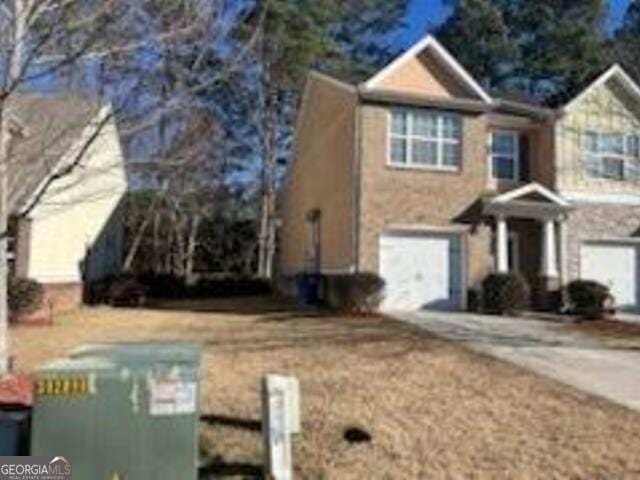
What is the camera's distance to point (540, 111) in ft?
105

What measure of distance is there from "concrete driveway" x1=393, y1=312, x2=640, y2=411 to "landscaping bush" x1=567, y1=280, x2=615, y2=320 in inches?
106

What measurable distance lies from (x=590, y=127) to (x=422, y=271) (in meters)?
7.57

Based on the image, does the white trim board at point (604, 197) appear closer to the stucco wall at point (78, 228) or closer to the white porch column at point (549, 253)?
the white porch column at point (549, 253)

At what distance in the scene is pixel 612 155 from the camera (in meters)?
32.8

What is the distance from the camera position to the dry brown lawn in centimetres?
1101

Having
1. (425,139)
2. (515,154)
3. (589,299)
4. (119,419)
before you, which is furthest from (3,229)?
(515,154)

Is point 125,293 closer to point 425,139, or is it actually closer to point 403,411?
point 425,139

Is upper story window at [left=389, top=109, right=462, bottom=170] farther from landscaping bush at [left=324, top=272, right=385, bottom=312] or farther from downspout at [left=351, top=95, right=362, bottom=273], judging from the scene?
landscaping bush at [left=324, top=272, right=385, bottom=312]

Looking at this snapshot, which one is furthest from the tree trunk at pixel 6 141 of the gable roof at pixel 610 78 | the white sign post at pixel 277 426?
the gable roof at pixel 610 78

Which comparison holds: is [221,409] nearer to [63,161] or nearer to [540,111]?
[63,161]

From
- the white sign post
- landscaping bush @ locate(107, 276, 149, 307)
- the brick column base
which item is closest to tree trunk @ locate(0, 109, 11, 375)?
the white sign post

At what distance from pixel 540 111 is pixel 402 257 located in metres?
6.73

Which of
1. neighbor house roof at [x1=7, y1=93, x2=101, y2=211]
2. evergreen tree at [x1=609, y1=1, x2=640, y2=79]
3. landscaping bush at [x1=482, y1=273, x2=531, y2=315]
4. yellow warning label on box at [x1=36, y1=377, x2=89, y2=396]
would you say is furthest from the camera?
evergreen tree at [x1=609, y1=1, x2=640, y2=79]

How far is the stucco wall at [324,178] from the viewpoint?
29.8 metres
